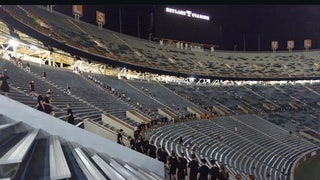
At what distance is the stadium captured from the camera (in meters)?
4.20

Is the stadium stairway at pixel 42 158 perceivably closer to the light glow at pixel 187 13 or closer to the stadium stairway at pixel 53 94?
the stadium stairway at pixel 53 94

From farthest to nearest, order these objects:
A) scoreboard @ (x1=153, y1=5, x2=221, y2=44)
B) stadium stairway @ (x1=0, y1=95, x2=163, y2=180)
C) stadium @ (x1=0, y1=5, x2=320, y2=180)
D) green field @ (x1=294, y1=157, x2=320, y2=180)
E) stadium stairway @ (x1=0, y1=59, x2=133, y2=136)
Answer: scoreboard @ (x1=153, y1=5, x2=221, y2=44)
green field @ (x1=294, y1=157, x2=320, y2=180)
stadium stairway @ (x1=0, y1=59, x2=133, y2=136)
stadium @ (x1=0, y1=5, x2=320, y2=180)
stadium stairway @ (x1=0, y1=95, x2=163, y2=180)

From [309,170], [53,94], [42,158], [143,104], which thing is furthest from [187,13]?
[42,158]

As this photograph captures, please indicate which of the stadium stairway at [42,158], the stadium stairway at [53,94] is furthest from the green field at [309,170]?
the stadium stairway at [42,158]

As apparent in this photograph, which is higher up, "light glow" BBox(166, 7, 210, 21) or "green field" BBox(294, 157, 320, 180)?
"light glow" BBox(166, 7, 210, 21)

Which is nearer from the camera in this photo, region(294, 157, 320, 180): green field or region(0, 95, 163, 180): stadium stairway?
region(0, 95, 163, 180): stadium stairway

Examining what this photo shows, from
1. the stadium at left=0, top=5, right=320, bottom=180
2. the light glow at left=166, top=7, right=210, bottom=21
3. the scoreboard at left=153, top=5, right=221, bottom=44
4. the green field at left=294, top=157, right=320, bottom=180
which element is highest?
the light glow at left=166, top=7, right=210, bottom=21

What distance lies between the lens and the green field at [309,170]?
10.9 meters

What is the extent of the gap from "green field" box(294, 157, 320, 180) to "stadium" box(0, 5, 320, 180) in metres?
0.04

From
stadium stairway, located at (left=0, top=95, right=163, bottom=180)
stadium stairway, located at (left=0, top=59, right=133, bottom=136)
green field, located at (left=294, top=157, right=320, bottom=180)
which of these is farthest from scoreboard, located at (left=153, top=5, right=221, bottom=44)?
stadium stairway, located at (left=0, top=95, right=163, bottom=180)

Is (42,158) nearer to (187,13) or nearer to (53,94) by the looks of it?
(53,94)

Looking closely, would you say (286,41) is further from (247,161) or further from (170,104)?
(247,161)

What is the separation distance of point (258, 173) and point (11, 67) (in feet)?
29.2

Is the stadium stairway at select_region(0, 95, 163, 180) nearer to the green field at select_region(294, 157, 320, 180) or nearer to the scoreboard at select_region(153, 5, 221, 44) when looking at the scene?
the green field at select_region(294, 157, 320, 180)
